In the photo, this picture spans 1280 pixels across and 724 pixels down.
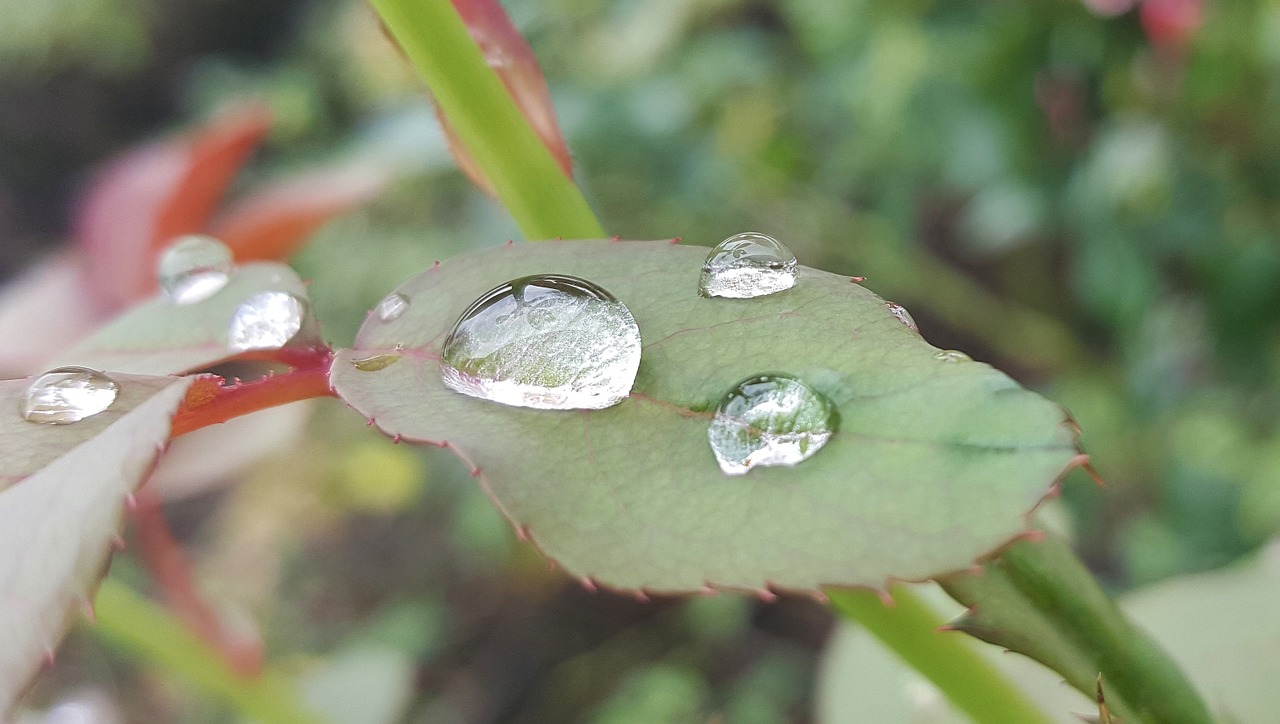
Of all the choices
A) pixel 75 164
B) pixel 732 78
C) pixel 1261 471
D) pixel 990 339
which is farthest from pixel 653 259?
pixel 75 164

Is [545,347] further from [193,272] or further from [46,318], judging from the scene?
[46,318]

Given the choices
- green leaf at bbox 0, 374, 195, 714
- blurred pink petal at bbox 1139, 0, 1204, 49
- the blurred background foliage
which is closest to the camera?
green leaf at bbox 0, 374, 195, 714

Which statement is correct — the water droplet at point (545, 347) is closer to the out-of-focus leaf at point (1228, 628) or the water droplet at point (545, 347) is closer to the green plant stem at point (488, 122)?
the green plant stem at point (488, 122)

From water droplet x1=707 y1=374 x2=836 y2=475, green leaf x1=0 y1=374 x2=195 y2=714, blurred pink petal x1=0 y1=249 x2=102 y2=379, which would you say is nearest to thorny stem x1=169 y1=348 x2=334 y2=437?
green leaf x1=0 y1=374 x2=195 y2=714

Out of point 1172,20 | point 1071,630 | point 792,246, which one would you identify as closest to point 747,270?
point 1071,630

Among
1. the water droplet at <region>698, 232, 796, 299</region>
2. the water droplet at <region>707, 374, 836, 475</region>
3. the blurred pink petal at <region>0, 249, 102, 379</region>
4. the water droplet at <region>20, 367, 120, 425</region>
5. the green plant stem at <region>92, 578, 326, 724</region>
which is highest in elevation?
the water droplet at <region>20, 367, 120, 425</region>

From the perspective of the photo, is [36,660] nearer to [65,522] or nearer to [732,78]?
[65,522]

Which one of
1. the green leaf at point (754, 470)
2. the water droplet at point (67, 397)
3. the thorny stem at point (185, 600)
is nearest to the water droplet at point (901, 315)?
the green leaf at point (754, 470)

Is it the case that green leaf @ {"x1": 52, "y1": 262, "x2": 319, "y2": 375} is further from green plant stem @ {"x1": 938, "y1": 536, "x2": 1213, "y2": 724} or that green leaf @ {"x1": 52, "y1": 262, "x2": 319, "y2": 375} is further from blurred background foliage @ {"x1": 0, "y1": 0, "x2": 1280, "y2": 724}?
blurred background foliage @ {"x1": 0, "y1": 0, "x2": 1280, "y2": 724}
